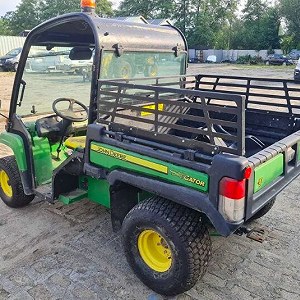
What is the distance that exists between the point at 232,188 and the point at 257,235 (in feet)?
4.96

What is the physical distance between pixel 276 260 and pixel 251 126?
131cm

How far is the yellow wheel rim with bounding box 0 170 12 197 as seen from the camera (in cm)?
399

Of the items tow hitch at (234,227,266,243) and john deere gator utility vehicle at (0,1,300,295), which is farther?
tow hitch at (234,227,266,243)

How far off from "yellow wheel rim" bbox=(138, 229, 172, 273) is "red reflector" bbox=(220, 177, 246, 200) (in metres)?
0.73

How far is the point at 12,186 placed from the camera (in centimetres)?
379

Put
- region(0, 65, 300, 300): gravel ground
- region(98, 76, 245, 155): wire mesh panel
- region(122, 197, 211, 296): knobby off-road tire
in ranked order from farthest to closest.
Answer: region(0, 65, 300, 300): gravel ground
region(122, 197, 211, 296): knobby off-road tire
region(98, 76, 245, 155): wire mesh panel

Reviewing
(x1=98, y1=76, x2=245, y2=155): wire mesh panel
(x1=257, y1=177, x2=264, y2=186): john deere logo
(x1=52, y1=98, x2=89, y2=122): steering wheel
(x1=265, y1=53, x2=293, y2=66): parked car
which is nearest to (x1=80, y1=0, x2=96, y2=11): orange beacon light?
(x1=98, y1=76, x2=245, y2=155): wire mesh panel

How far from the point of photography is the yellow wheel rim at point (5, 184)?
3986 millimetres

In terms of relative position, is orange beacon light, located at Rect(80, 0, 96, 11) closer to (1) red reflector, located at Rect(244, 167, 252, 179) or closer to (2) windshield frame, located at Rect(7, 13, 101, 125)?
(2) windshield frame, located at Rect(7, 13, 101, 125)

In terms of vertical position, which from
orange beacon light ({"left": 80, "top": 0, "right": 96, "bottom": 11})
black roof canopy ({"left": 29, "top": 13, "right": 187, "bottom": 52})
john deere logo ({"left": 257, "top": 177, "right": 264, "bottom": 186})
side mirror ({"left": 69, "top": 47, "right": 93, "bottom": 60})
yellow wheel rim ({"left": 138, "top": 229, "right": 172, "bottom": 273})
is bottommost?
yellow wheel rim ({"left": 138, "top": 229, "right": 172, "bottom": 273})

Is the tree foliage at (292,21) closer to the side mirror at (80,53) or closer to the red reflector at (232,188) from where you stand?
the side mirror at (80,53)

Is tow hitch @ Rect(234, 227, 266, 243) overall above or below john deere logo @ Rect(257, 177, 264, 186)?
below

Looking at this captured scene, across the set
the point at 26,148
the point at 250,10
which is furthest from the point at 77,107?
the point at 250,10

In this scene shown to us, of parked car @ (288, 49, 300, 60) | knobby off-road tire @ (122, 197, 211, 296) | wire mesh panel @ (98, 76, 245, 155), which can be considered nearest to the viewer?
wire mesh panel @ (98, 76, 245, 155)
